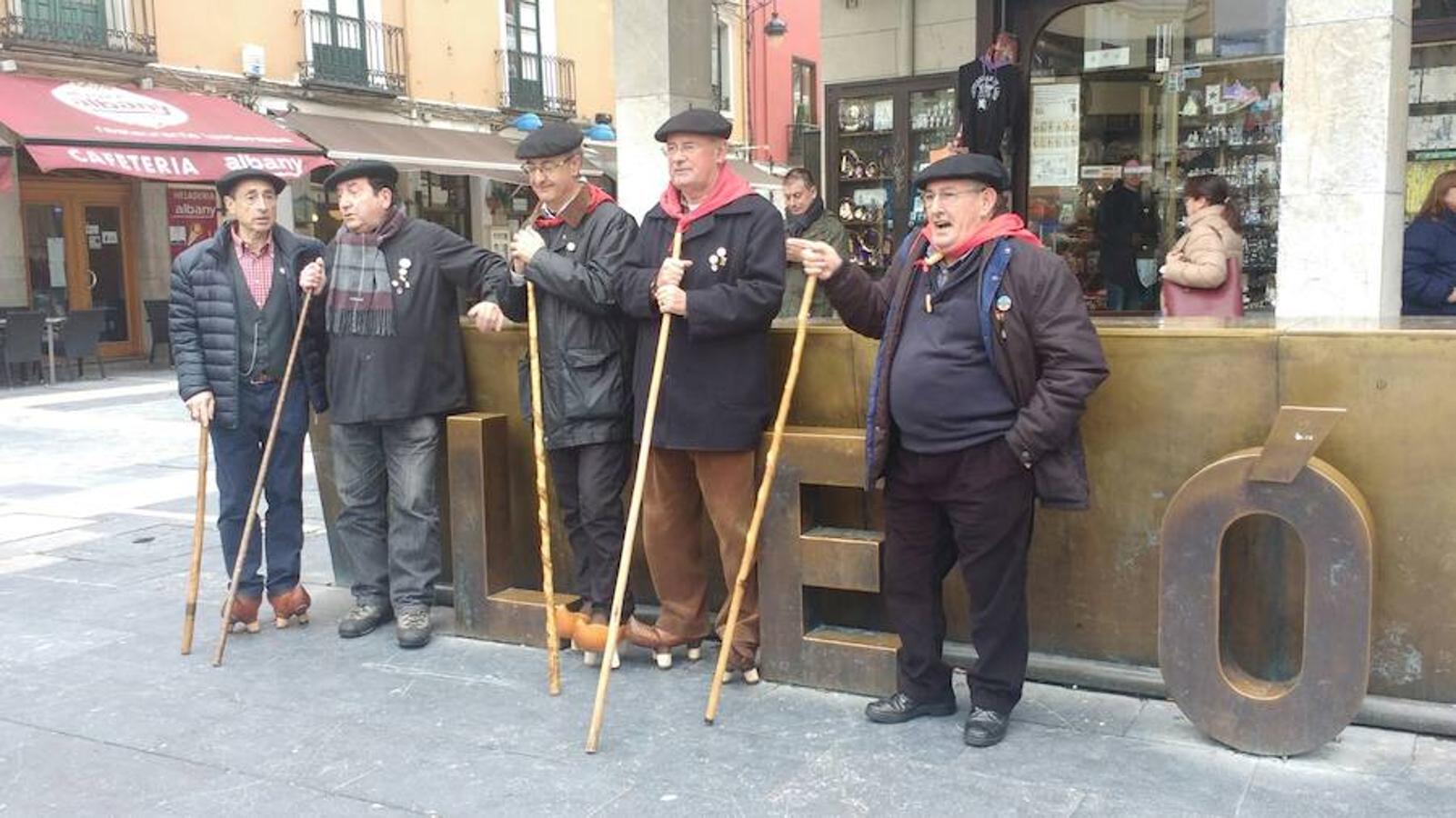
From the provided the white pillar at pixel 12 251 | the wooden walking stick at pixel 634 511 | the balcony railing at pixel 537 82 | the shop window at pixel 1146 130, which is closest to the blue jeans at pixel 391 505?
the wooden walking stick at pixel 634 511

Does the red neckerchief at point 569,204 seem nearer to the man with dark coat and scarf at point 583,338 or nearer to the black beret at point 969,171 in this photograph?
the man with dark coat and scarf at point 583,338

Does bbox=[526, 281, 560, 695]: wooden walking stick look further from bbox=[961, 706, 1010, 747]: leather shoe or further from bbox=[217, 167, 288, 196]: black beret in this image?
bbox=[961, 706, 1010, 747]: leather shoe

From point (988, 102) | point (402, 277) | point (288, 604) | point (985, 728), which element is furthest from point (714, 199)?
point (988, 102)

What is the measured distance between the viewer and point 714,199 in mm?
4574

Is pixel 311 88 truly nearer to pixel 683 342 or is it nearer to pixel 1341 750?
pixel 683 342

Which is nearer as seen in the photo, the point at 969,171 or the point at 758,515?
the point at 969,171

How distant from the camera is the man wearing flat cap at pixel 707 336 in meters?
4.46

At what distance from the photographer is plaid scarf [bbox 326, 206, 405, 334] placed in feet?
17.1

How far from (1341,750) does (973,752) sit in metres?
1.12

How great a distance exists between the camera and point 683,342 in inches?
180

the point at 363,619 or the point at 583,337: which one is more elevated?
the point at 583,337

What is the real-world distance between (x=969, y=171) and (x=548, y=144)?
5.59 feet

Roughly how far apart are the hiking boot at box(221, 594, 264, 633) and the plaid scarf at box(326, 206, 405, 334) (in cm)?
126

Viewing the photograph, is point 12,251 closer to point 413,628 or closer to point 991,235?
point 413,628
